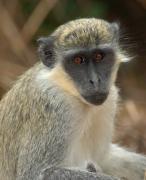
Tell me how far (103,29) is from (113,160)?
54.1 inches

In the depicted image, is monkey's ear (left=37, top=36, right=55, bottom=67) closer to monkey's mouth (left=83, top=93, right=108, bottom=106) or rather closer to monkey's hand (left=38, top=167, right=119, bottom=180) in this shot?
monkey's mouth (left=83, top=93, right=108, bottom=106)

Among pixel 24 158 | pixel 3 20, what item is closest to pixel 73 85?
pixel 24 158

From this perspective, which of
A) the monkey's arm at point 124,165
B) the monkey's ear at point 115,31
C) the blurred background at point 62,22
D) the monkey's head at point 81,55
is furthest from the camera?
the blurred background at point 62,22

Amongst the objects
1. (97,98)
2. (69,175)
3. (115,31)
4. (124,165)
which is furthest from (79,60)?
(124,165)

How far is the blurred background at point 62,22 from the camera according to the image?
12.9 metres

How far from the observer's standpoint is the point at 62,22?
1347 cm

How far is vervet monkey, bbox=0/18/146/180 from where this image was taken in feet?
26.5

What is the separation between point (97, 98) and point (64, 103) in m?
0.43

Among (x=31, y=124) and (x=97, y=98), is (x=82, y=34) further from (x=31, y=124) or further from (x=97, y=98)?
A: (x=31, y=124)

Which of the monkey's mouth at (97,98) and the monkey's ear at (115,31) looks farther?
the monkey's ear at (115,31)

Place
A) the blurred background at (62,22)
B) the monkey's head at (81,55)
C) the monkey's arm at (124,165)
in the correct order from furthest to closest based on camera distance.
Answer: the blurred background at (62,22) < the monkey's arm at (124,165) < the monkey's head at (81,55)

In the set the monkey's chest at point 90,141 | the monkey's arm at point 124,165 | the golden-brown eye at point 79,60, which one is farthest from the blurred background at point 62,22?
the golden-brown eye at point 79,60

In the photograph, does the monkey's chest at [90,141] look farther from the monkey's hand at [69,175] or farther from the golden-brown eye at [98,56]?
the golden-brown eye at [98,56]

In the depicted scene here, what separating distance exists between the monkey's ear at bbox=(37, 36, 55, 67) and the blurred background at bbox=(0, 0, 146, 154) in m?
4.19
